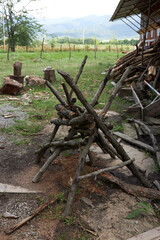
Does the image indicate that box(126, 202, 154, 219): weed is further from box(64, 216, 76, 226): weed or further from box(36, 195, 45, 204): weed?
box(36, 195, 45, 204): weed

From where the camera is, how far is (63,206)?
3.45 metres

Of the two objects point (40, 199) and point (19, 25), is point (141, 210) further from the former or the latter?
point (19, 25)

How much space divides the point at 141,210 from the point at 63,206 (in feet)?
3.56

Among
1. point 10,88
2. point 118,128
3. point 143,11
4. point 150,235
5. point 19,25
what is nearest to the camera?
point 150,235

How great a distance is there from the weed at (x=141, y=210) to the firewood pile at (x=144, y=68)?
5.39 meters

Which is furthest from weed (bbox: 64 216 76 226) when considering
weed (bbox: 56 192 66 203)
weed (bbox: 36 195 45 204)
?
weed (bbox: 36 195 45 204)

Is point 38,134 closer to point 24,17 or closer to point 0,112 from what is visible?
point 0,112

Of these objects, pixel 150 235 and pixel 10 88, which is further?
pixel 10 88

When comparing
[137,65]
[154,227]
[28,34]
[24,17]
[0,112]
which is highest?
[24,17]

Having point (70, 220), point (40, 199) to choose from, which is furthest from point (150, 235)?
point (40, 199)

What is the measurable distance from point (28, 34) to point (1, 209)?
3489 cm

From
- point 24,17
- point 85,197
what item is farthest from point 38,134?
point 24,17

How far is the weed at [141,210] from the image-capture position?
3.22 meters

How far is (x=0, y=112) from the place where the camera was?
A: 7.77 meters
